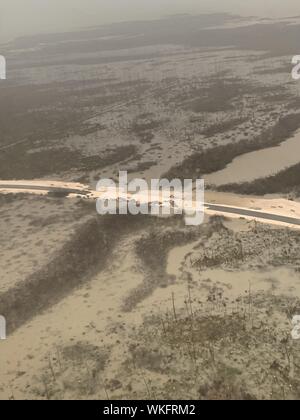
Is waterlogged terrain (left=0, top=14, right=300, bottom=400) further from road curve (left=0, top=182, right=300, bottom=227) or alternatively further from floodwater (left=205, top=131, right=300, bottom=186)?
road curve (left=0, top=182, right=300, bottom=227)

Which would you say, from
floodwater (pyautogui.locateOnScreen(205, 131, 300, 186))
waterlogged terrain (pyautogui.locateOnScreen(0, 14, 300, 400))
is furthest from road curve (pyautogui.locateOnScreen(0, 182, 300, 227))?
floodwater (pyautogui.locateOnScreen(205, 131, 300, 186))

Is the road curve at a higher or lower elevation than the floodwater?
lower

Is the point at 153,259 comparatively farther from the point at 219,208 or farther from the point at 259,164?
the point at 259,164

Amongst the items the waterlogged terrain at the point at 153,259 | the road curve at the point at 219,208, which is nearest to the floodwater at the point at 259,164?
the waterlogged terrain at the point at 153,259

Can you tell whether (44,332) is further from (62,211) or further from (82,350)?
(62,211)

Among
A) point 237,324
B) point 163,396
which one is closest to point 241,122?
point 237,324

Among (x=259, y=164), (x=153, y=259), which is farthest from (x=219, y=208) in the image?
(x=259, y=164)
